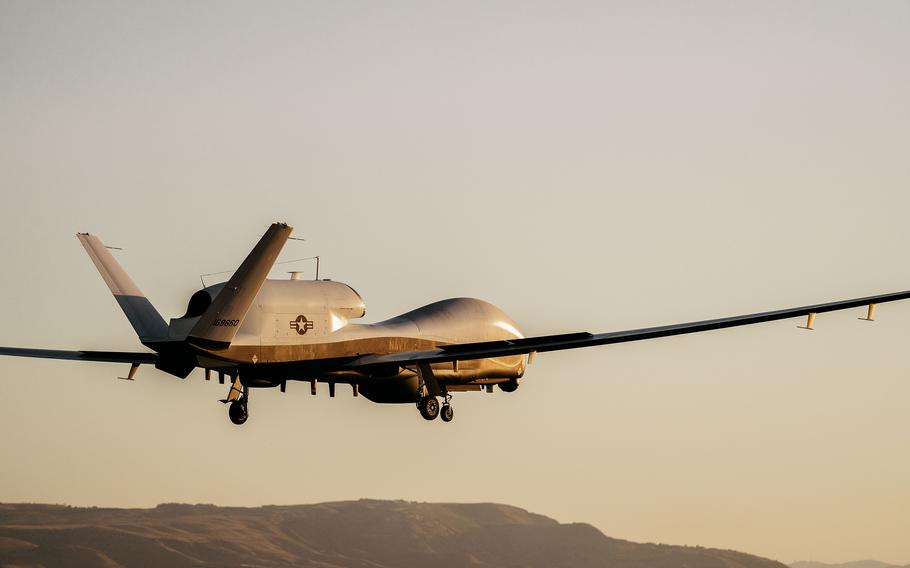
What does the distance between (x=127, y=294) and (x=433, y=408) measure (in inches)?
534

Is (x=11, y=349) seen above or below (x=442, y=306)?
below

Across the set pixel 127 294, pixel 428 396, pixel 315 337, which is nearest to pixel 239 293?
pixel 315 337

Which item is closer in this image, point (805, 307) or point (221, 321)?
point (221, 321)

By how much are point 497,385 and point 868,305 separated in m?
17.5

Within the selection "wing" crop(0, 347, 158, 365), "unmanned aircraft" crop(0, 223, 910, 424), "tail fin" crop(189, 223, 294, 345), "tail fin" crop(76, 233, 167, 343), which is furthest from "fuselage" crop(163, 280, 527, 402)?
"wing" crop(0, 347, 158, 365)

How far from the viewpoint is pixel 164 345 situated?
5038 cm

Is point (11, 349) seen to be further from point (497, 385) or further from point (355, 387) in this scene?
point (497, 385)

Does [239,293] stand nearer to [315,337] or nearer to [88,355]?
[315,337]

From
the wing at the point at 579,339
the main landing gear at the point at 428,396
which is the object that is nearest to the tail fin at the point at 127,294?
the wing at the point at 579,339

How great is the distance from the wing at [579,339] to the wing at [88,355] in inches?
347

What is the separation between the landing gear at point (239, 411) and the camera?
177 ft

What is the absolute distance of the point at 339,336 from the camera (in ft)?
177

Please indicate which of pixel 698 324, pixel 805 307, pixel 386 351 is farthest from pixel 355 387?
pixel 805 307

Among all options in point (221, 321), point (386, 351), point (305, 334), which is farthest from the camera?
point (386, 351)
